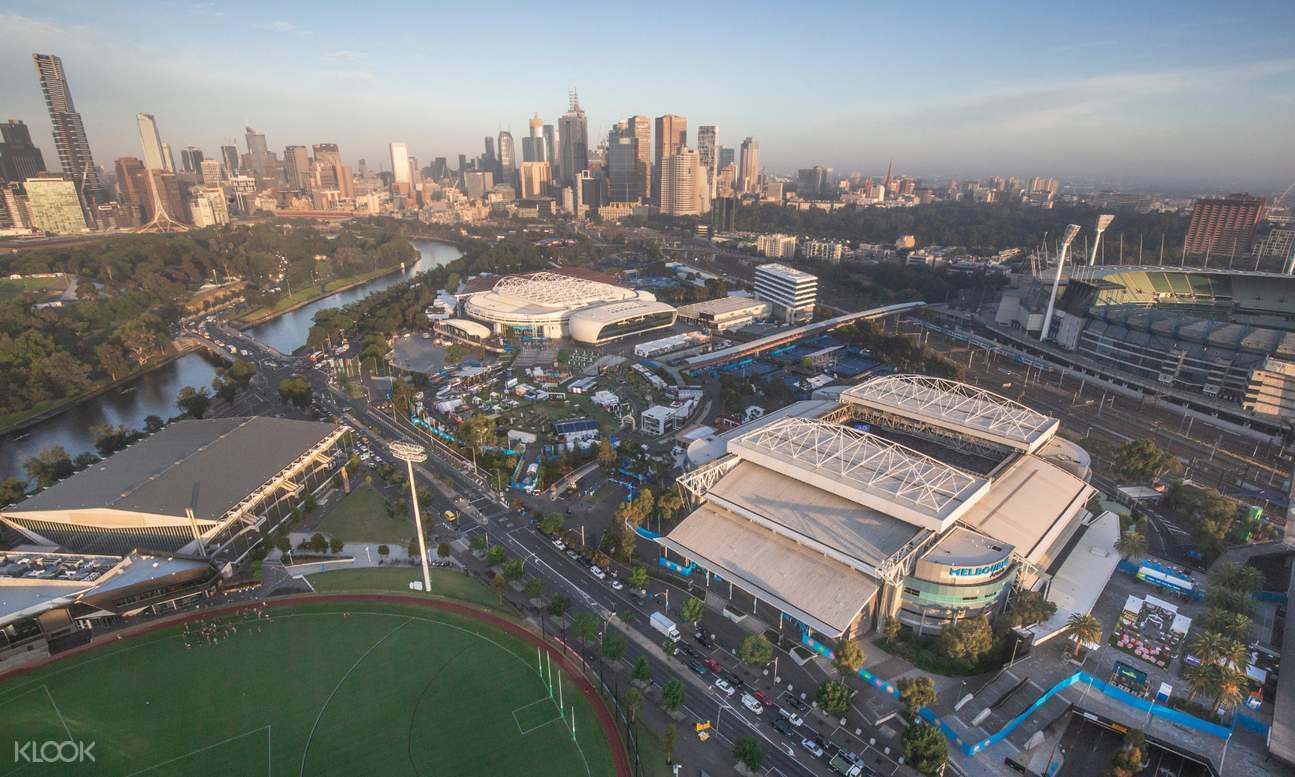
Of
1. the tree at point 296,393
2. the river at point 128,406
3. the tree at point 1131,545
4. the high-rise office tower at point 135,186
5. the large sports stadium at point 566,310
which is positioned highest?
the high-rise office tower at point 135,186

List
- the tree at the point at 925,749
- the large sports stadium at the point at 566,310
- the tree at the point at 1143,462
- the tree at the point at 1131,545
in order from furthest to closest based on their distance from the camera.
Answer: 1. the large sports stadium at the point at 566,310
2. the tree at the point at 1143,462
3. the tree at the point at 1131,545
4. the tree at the point at 925,749

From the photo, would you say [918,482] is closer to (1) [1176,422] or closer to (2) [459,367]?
(1) [1176,422]


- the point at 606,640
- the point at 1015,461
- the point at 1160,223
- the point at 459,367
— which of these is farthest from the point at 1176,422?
the point at 1160,223

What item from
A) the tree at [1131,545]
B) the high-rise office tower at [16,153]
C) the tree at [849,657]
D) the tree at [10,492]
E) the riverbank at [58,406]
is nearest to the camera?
the tree at [849,657]

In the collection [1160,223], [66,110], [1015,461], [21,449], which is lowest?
[21,449]

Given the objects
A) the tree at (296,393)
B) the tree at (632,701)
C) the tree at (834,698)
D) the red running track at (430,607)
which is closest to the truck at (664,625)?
the tree at (632,701)

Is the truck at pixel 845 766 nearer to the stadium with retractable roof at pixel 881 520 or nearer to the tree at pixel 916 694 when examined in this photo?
the tree at pixel 916 694

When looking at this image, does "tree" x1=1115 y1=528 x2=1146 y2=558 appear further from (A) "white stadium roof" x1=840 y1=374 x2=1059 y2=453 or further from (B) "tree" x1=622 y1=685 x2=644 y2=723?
(B) "tree" x1=622 y1=685 x2=644 y2=723

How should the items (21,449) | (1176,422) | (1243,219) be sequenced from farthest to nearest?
(1243,219), (1176,422), (21,449)
